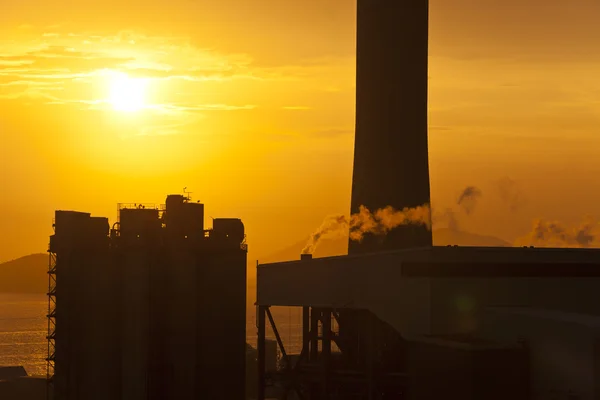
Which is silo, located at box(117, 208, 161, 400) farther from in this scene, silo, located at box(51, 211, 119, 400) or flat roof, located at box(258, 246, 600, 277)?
flat roof, located at box(258, 246, 600, 277)

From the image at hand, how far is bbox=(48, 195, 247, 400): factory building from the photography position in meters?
64.0

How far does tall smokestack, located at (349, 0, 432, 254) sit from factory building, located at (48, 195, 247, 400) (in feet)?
34.5

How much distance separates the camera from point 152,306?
6462cm

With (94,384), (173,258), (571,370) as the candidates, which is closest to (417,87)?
(173,258)

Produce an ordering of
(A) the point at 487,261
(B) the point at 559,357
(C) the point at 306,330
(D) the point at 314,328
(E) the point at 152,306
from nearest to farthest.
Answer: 1. (B) the point at 559,357
2. (A) the point at 487,261
3. (D) the point at 314,328
4. (C) the point at 306,330
5. (E) the point at 152,306

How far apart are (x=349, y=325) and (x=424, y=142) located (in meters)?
20.2

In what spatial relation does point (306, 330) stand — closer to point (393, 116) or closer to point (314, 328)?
point (314, 328)

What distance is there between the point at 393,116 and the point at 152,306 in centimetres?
2174

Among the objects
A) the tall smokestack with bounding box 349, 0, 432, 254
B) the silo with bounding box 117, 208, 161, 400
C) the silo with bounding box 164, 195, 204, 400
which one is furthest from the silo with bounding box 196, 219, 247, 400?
the tall smokestack with bounding box 349, 0, 432, 254

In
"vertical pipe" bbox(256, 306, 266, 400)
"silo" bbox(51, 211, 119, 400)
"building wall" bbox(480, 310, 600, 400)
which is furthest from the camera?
"silo" bbox(51, 211, 119, 400)

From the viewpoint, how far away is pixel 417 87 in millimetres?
71125

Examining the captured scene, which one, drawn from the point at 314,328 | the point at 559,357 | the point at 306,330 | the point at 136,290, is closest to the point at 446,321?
the point at 559,357

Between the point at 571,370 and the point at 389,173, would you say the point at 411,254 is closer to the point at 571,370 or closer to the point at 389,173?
the point at 571,370

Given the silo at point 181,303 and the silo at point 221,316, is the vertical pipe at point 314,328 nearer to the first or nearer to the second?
the silo at point 221,316
